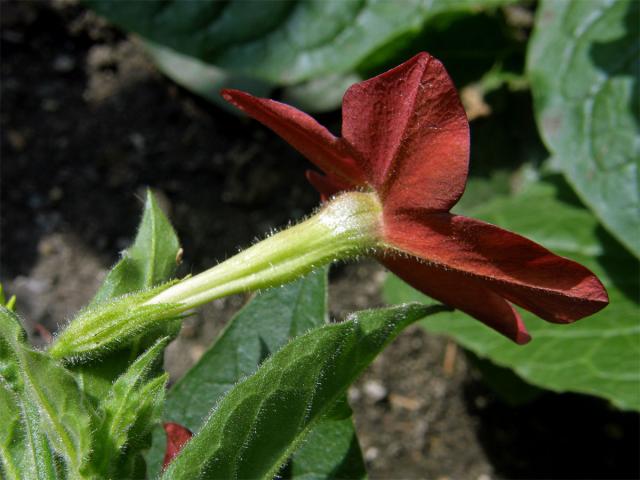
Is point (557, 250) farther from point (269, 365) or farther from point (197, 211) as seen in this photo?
point (269, 365)

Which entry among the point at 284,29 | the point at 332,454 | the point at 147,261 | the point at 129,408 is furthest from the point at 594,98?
the point at 129,408

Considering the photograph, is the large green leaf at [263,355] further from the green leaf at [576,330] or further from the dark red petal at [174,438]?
the green leaf at [576,330]

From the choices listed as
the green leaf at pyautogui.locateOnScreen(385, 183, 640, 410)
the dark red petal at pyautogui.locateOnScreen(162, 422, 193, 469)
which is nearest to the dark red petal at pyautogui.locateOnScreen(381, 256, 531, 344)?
the dark red petal at pyautogui.locateOnScreen(162, 422, 193, 469)

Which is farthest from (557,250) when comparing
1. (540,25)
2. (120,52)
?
(120,52)

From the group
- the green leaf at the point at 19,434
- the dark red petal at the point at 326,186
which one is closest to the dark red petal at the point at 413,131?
the dark red petal at the point at 326,186

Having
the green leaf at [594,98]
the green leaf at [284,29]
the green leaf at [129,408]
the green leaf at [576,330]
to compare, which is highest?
the green leaf at [129,408]
